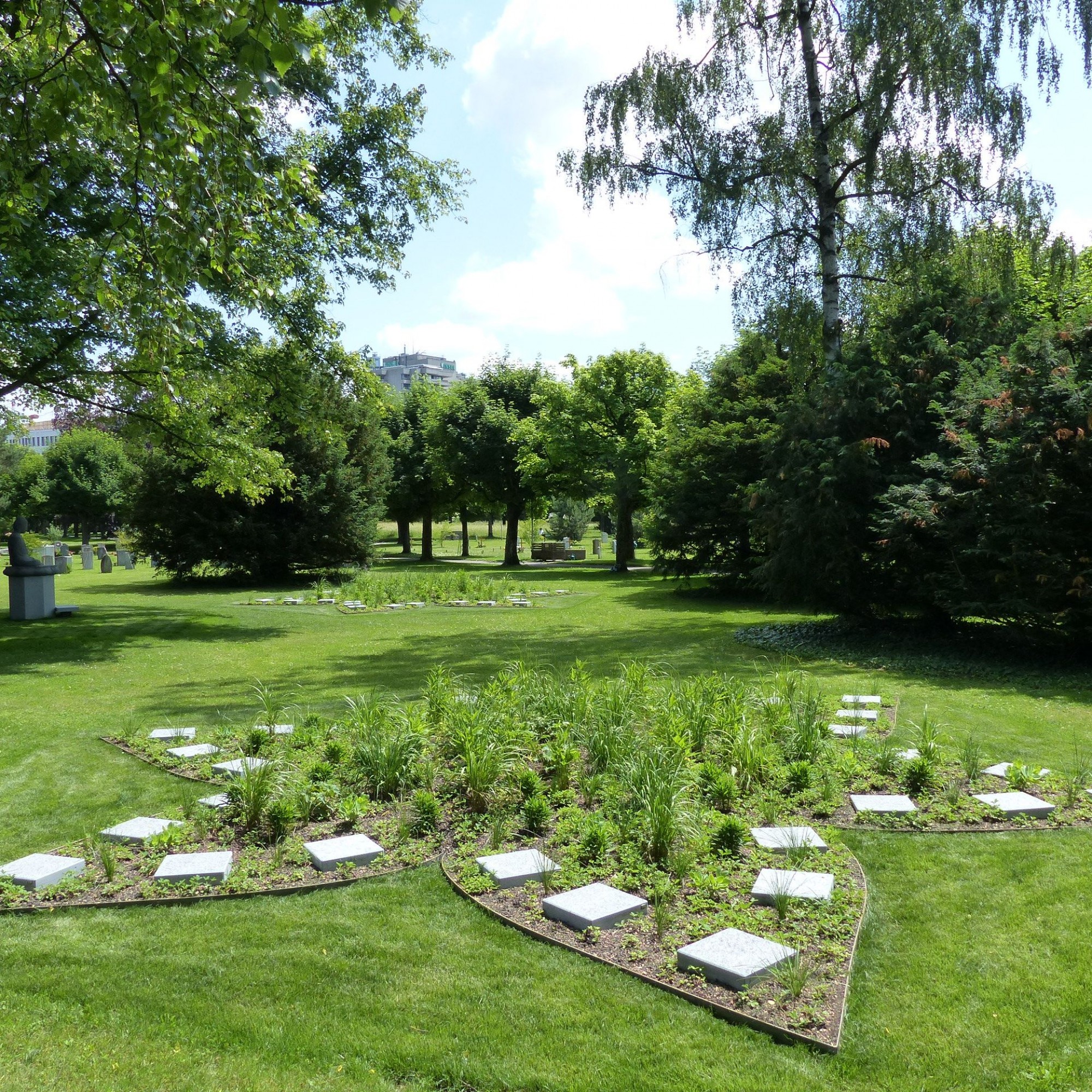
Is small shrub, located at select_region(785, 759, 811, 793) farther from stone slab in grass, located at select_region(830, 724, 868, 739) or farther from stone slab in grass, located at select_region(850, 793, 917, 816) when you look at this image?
stone slab in grass, located at select_region(830, 724, 868, 739)

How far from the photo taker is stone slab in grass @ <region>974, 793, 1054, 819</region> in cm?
495

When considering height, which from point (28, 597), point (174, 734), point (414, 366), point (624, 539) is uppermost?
point (414, 366)

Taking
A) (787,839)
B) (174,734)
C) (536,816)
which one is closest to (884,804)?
(787,839)

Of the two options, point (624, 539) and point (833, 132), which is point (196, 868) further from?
point (624, 539)

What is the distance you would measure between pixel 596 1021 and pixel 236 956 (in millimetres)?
1510

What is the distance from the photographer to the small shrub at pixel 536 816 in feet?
15.6

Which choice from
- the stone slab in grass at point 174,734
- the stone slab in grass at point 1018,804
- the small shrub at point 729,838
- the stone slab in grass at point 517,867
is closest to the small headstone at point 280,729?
the stone slab in grass at point 174,734

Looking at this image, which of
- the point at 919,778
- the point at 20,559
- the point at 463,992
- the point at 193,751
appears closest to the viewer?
the point at 463,992

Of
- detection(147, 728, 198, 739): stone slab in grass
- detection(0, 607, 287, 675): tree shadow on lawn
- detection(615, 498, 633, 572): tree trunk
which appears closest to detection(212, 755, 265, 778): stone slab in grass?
detection(147, 728, 198, 739): stone slab in grass

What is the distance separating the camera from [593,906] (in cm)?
379

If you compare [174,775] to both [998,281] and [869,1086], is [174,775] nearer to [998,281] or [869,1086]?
[869,1086]

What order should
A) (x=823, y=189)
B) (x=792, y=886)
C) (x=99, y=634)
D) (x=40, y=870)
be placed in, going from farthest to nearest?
(x=99, y=634) < (x=823, y=189) < (x=40, y=870) < (x=792, y=886)

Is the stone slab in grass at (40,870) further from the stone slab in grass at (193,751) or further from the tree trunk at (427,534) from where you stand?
the tree trunk at (427,534)

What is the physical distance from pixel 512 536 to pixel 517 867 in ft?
99.9
